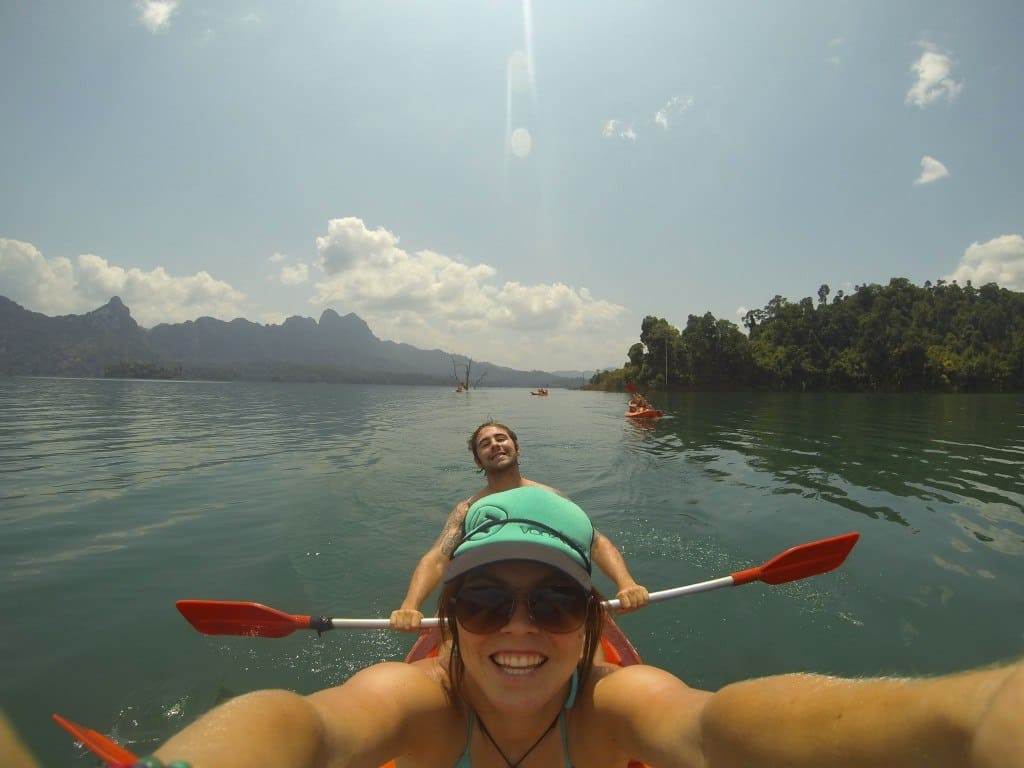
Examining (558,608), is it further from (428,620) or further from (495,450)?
(495,450)

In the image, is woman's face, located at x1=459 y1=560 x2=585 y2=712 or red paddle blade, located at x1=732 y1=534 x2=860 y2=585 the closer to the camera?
woman's face, located at x1=459 y1=560 x2=585 y2=712

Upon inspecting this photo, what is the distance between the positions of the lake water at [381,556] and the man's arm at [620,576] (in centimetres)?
53

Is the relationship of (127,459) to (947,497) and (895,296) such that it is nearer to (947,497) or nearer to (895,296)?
(947,497)

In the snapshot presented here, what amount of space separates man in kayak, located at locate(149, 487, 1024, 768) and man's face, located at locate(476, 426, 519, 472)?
4.25m

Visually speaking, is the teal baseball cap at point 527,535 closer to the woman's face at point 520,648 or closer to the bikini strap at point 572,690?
the woman's face at point 520,648

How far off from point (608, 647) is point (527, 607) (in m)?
2.53

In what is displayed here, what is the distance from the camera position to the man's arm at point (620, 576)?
407 cm

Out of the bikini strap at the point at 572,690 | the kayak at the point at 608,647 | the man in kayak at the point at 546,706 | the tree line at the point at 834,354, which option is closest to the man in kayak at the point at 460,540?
the kayak at the point at 608,647

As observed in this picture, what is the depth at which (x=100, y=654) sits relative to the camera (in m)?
4.30

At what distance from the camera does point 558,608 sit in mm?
1904

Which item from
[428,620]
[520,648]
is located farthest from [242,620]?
[520,648]

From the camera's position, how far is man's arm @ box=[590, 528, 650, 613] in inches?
160

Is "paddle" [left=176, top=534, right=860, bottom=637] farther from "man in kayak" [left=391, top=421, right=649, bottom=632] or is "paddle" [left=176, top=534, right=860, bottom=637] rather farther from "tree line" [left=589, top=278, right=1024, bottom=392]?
"tree line" [left=589, top=278, right=1024, bottom=392]

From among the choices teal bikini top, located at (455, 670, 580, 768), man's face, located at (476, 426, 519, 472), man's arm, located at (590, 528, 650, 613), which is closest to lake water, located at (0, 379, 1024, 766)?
man's arm, located at (590, 528, 650, 613)
